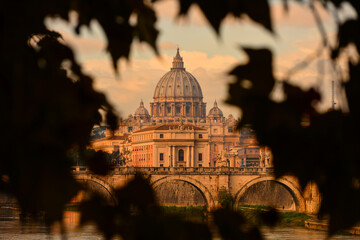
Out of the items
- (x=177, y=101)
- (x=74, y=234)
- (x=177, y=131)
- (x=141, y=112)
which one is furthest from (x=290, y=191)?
(x=141, y=112)

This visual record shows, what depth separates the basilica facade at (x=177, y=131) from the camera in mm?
83938

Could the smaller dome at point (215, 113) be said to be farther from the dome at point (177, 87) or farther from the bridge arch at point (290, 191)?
the bridge arch at point (290, 191)

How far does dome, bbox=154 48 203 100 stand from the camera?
13250 cm

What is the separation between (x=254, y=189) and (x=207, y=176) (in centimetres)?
633

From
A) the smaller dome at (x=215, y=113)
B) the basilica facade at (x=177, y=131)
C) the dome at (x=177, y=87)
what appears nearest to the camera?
the basilica facade at (x=177, y=131)

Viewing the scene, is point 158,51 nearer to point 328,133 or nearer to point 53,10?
point 53,10

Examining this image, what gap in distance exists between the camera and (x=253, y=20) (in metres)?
1.45

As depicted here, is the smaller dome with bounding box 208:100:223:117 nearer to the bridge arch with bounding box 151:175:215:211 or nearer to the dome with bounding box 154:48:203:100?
the dome with bounding box 154:48:203:100

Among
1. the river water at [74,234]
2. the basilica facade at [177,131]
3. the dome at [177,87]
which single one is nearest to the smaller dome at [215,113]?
the basilica facade at [177,131]

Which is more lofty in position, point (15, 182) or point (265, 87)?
point (265, 87)

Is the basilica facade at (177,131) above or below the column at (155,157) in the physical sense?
above

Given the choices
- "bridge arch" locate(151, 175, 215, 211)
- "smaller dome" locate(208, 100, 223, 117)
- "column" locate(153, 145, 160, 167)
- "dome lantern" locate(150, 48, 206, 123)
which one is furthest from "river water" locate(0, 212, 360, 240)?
"dome lantern" locate(150, 48, 206, 123)

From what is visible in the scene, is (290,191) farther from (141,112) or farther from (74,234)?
(141,112)

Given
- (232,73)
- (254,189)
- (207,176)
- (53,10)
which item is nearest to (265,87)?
(232,73)
